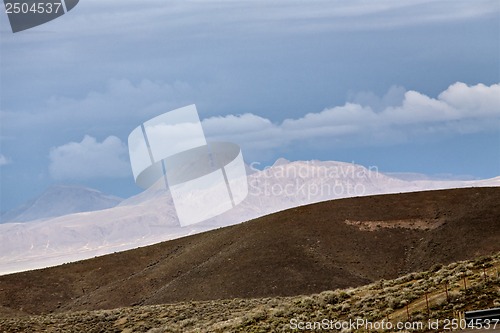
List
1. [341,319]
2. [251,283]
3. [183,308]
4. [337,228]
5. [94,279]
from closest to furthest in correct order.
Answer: [341,319] < [183,308] < [251,283] < [337,228] < [94,279]

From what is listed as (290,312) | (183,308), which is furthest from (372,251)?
(290,312)

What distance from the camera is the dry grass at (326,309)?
4156 cm

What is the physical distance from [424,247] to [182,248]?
3271 centimetres

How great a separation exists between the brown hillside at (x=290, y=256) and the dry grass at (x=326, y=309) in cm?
1259

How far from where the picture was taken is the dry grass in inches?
1636

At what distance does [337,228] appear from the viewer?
95812 mm

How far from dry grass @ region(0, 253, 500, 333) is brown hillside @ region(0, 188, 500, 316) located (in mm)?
12585

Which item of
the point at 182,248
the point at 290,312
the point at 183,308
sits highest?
the point at 290,312

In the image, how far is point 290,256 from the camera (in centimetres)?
8894

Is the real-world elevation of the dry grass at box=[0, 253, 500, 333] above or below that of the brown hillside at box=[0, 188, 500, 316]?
above

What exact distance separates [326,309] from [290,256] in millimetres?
39171

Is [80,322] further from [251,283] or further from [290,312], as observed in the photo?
[290,312]

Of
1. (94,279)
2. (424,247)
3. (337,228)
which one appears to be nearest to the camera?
(424,247)

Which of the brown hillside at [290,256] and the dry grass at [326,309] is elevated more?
the dry grass at [326,309]
